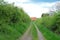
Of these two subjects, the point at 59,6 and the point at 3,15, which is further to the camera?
the point at 59,6

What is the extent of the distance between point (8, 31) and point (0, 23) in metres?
1.29

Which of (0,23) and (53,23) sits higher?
(0,23)

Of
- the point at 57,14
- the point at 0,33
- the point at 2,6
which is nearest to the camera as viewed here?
the point at 0,33

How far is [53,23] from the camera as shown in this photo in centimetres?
2552

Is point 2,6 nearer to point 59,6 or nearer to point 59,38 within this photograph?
point 59,38

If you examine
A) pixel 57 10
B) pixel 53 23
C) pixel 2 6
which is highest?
pixel 2 6

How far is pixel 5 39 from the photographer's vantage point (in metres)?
14.7

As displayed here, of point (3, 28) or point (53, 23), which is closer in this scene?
point (3, 28)

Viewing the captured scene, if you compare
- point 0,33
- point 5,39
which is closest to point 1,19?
point 0,33

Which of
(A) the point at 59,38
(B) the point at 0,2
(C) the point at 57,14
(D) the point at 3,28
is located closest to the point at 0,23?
(D) the point at 3,28

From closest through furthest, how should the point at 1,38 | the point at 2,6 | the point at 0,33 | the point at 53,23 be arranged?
1. the point at 1,38
2. the point at 0,33
3. the point at 2,6
4. the point at 53,23

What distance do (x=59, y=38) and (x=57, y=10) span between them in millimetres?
7260

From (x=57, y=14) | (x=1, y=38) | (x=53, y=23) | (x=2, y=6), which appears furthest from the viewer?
(x=53, y=23)

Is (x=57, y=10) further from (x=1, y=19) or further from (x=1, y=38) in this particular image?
(x=1, y=38)
